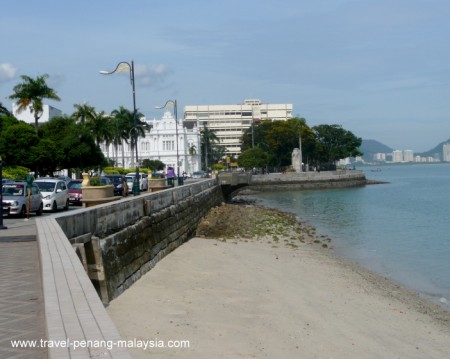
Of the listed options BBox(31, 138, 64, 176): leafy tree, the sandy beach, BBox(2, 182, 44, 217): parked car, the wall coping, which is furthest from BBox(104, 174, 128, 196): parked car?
the wall coping

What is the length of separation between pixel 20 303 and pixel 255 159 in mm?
105262

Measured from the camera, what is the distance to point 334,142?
452ft

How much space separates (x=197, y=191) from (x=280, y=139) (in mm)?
88943

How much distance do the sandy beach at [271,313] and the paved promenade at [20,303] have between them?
1624 mm

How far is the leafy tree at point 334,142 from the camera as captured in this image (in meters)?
135

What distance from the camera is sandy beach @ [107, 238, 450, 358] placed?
34.3 ft

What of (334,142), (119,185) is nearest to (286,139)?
(334,142)

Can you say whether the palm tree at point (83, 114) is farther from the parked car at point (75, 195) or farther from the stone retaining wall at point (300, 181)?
the parked car at point (75, 195)

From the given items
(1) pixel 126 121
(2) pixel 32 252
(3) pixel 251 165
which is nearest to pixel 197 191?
(2) pixel 32 252

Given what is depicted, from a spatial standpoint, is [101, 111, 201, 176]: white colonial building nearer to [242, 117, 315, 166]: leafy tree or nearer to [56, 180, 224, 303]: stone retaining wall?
[242, 117, 315, 166]: leafy tree

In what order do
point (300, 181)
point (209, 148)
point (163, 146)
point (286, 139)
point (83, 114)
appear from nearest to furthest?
1. point (83, 114)
2. point (300, 181)
3. point (286, 139)
4. point (163, 146)
5. point (209, 148)

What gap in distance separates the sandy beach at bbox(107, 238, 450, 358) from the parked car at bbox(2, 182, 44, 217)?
830cm

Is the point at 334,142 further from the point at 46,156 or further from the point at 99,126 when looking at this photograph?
the point at 46,156

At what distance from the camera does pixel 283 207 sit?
58750 mm
